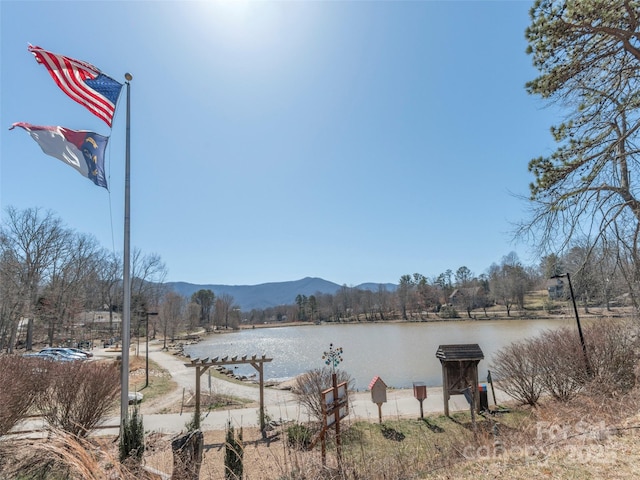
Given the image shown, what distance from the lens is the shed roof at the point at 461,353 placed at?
10.6 metres

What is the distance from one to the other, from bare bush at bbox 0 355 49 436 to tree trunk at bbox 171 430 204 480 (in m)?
4.61

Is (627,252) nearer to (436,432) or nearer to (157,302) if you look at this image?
(436,432)

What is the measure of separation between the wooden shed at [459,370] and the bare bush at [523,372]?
100cm

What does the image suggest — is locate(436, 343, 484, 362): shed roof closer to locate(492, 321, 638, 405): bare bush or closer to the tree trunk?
locate(492, 321, 638, 405): bare bush

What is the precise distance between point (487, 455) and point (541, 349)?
6895mm

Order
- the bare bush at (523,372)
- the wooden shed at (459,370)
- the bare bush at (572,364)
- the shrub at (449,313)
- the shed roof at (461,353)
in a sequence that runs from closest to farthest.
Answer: the bare bush at (572,364) → the bare bush at (523,372) → the wooden shed at (459,370) → the shed roof at (461,353) → the shrub at (449,313)

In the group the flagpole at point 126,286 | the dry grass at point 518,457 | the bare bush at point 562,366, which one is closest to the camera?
the dry grass at point 518,457

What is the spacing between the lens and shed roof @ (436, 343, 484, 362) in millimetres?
10648

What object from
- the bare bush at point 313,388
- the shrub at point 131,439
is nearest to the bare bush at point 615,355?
the bare bush at point 313,388

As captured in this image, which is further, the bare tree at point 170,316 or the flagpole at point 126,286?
the bare tree at point 170,316

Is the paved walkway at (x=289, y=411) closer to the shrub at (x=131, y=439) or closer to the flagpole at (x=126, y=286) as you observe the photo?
the shrub at (x=131, y=439)

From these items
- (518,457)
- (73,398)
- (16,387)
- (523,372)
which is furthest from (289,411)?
(518,457)

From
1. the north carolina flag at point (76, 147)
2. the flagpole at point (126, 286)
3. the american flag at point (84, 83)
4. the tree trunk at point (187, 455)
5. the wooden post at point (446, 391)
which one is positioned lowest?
the wooden post at point (446, 391)

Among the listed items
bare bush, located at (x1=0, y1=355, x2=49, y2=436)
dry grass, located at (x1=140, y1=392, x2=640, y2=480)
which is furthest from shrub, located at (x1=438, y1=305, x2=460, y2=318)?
bare bush, located at (x1=0, y1=355, x2=49, y2=436)
